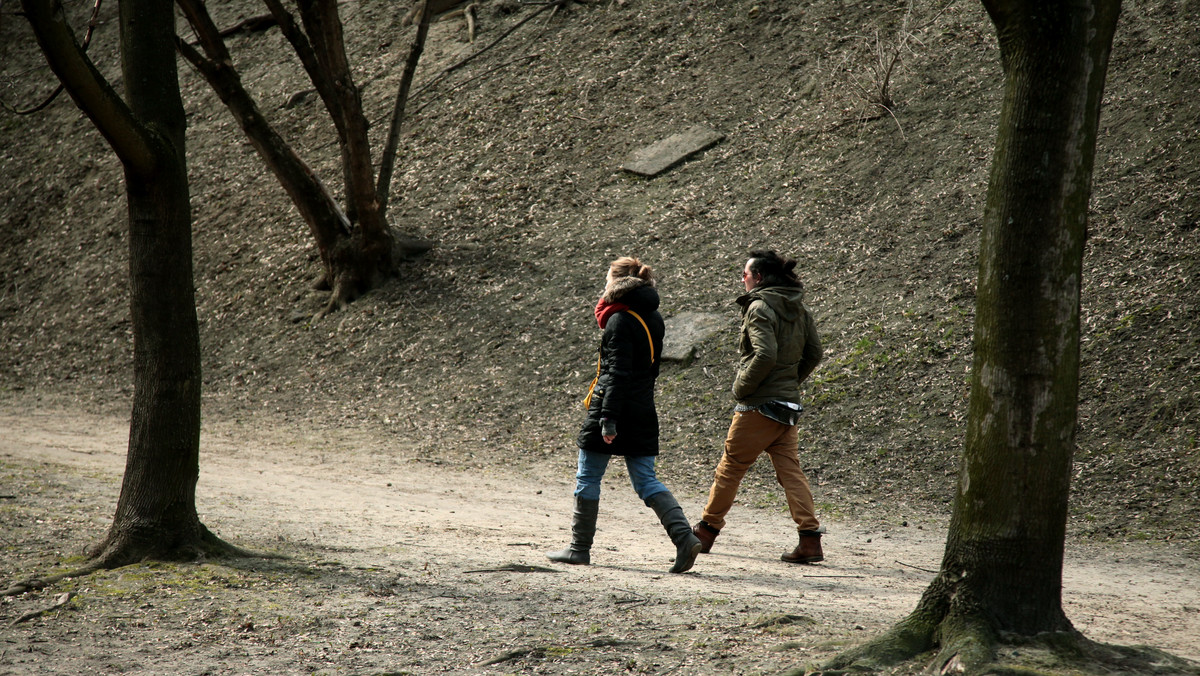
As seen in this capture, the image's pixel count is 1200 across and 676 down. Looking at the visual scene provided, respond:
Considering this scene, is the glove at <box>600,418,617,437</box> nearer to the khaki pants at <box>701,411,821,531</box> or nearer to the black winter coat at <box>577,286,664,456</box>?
Answer: the black winter coat at <box>577,286,664,456</box>

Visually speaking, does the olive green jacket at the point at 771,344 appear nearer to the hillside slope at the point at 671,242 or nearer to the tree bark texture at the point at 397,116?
the hillside slope at the point at 671,242

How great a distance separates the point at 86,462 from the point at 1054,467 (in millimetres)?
8699

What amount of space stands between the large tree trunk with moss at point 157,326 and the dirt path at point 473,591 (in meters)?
0.33

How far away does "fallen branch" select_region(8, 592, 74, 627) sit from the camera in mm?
4384

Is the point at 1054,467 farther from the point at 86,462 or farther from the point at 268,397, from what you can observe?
the point at 268,397

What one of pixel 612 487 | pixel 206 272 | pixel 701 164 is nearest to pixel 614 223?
pixel 701 164

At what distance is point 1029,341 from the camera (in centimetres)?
336

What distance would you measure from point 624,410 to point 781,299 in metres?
1.36

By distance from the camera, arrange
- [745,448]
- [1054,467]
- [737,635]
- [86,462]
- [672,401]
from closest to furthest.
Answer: [1054,467], [737,635], [745,448], [86,462], [672,401]

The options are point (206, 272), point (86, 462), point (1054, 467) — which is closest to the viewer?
point (1054, 467)

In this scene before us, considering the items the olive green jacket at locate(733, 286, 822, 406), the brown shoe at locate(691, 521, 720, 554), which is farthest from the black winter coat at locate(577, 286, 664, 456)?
the brown shoe at locate(691, 521, 720, 554)

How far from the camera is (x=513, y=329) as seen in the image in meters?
12.1

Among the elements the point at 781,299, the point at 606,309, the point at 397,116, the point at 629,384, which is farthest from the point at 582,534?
the point at 397,116

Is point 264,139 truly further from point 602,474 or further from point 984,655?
point 984,655
